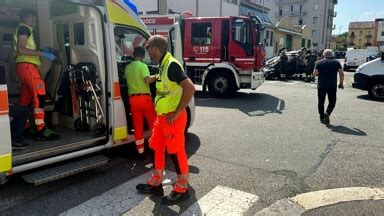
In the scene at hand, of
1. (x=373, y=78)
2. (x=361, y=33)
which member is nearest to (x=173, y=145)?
(x=373, y=78)

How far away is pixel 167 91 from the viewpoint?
3.86 m

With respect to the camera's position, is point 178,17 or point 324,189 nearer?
point 324,189

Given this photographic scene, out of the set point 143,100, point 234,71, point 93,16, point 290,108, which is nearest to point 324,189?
point 143,100

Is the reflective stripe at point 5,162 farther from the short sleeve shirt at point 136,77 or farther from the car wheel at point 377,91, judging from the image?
the car wheel at point 377,91

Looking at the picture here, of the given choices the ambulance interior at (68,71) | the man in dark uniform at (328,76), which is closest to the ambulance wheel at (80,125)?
the ambulance interior at (68,71)

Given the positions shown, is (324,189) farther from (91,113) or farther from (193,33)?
(193,33)

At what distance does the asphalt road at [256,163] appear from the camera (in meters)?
4.14

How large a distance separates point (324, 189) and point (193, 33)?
8562mm

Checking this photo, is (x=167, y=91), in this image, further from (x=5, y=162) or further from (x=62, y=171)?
(x=5, y=162)

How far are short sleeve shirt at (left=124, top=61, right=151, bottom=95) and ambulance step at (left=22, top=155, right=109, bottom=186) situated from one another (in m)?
1.08

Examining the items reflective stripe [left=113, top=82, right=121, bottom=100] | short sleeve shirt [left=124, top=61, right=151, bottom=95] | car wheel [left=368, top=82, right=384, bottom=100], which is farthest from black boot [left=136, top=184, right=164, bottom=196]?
car wheel [left=368, top=82, right=384, bottom=100]

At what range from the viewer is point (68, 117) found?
5.81 m

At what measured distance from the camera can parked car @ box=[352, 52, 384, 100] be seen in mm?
11734

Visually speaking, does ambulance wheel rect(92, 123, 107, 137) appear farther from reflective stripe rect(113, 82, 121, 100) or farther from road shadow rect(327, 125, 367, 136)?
road shadow rect(327, 125, 367, 136)
